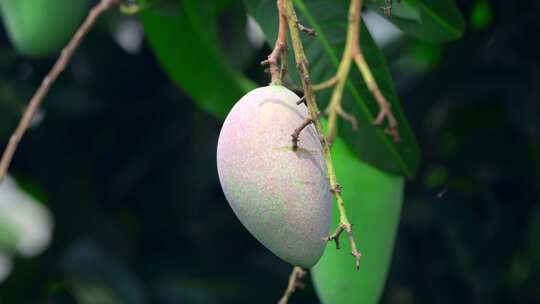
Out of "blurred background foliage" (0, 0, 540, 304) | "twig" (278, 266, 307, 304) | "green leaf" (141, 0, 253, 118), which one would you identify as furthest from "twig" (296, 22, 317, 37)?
"blurred background foliage" (0, 0, 540, 304)

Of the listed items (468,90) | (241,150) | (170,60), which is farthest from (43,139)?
(241,150)

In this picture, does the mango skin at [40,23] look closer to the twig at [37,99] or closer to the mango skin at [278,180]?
the twig at [37,99]

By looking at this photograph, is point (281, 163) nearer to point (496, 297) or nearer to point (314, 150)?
point (314, 150)

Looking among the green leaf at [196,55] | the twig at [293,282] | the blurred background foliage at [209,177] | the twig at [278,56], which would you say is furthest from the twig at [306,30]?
the blurred background foliage at [209,177]

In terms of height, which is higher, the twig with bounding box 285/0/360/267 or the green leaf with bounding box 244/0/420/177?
the twig with bounding box 285/0/360/267

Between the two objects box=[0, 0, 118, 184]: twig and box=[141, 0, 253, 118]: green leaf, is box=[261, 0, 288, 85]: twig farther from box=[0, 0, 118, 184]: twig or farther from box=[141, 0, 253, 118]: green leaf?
box=[141, 0, 253, 118]: green leaf

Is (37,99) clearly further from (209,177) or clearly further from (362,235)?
(209,177)
